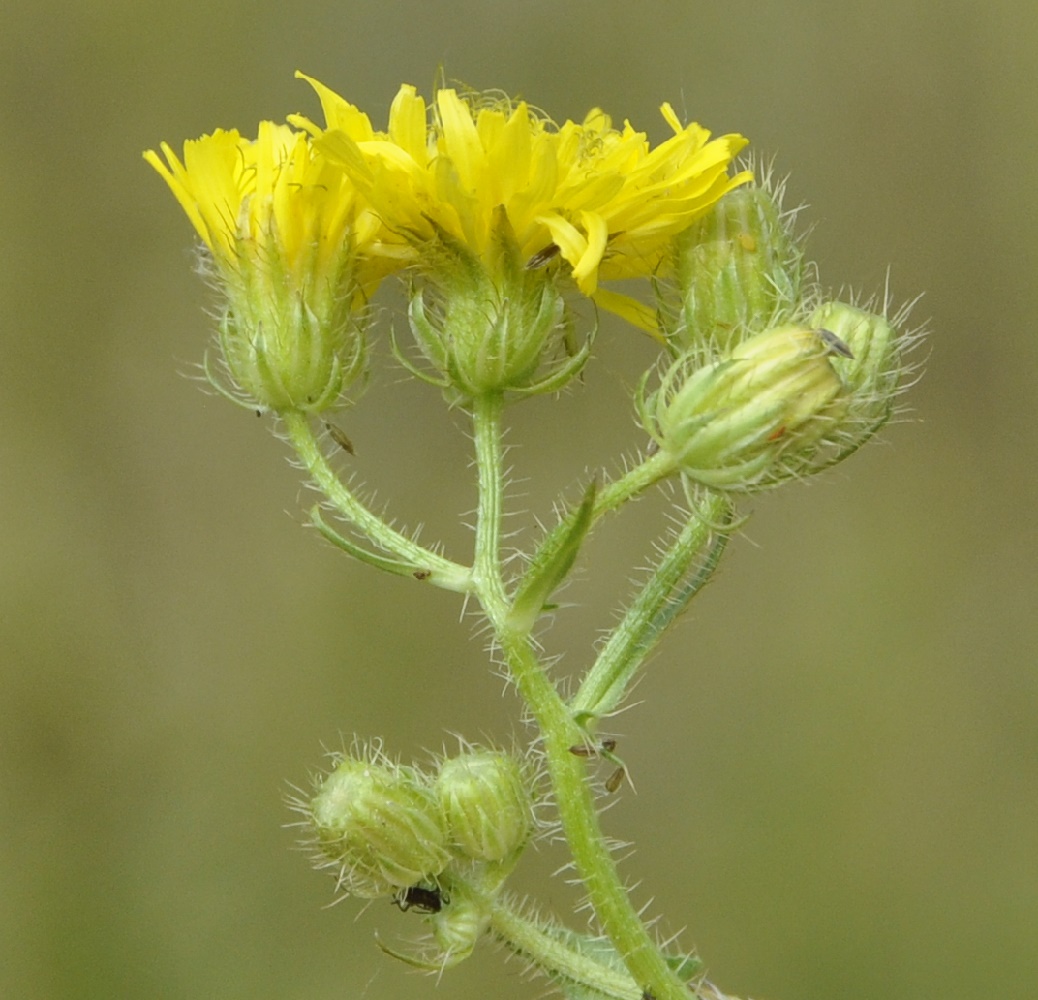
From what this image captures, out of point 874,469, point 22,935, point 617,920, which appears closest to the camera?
point 617,920

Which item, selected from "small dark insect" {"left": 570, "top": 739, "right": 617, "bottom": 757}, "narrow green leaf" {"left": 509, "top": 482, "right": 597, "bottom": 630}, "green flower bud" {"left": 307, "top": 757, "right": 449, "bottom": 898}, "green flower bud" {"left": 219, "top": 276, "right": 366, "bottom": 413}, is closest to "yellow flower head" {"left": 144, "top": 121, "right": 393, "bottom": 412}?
"green flower bud" {"left": 219, "top": 276, "right": 366, "bottom": 413}

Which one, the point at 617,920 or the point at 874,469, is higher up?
the point at 874,469

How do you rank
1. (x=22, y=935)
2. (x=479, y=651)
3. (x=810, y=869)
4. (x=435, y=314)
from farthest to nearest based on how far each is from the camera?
(x=479, y=651) < (x=810, y=869) < (x=22, y=935) < (x=435, y=314)

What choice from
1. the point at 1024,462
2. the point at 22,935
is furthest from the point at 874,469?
the point at 22,935

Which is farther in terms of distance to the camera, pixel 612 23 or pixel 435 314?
pixel 612 23

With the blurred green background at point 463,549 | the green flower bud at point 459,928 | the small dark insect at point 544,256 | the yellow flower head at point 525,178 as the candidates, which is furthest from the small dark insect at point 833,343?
the blurred green background at point 463,549

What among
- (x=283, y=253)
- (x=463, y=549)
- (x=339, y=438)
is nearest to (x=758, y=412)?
(x=339, y=438)

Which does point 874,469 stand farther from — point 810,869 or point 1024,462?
point 810,869

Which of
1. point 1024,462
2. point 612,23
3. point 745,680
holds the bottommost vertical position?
point 745,680

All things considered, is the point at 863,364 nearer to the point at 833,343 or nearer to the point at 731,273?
the point at 833,343
